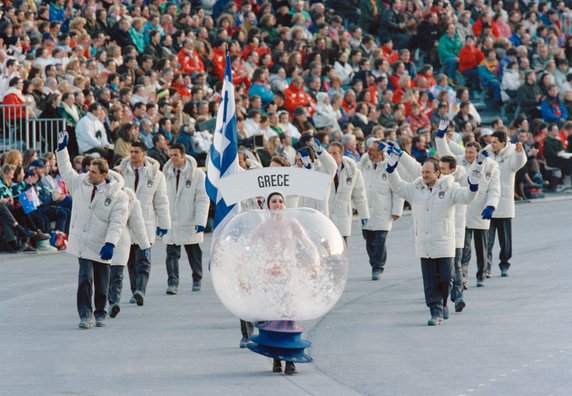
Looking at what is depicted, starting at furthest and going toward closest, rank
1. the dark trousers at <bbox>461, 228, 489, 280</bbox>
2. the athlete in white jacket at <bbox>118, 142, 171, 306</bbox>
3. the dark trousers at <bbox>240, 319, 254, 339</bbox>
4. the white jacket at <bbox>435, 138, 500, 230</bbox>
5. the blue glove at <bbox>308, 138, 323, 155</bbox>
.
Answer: the dark trousers at <bbox>461, 228, 489, 280</bbox> < the white jacket at <bbox>435, 138, 500, 230</bbox> < the blue glove at <bbox>308, 138, 323, 155</bbox> < the athlete in white jacket at <bbox>118, 142, 171, 306</bbox> < the dark trousers at <bbox>240, 319, 254, 339</bbox>

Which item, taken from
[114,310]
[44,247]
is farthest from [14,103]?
[114,310]

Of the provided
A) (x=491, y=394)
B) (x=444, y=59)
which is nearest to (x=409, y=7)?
(x=444, y=59)

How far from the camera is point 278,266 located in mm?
12188

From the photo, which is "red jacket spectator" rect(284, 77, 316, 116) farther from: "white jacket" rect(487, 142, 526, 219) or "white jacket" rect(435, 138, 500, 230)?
"white jacket" rect(435, 138, 500, 230)

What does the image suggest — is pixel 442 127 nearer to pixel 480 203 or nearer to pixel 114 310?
pixel 480 203

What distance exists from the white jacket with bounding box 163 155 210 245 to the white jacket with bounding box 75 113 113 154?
498cm

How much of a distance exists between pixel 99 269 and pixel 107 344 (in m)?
1.38

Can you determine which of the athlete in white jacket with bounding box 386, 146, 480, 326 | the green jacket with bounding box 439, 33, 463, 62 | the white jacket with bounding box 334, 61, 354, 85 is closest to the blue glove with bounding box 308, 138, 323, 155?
the athlete in white jacket with bounding box 386, 146, 480, 326

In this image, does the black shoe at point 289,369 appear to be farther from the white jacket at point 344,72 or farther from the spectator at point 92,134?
the white jacket at point 344,72

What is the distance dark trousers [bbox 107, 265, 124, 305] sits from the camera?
16.2 metres

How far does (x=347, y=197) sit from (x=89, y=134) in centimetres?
565

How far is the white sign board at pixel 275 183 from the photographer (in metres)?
12.7

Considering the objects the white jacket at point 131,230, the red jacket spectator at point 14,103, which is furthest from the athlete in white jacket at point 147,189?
the red jacket spectator at point 14,103

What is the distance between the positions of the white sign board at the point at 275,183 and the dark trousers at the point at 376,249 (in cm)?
658
